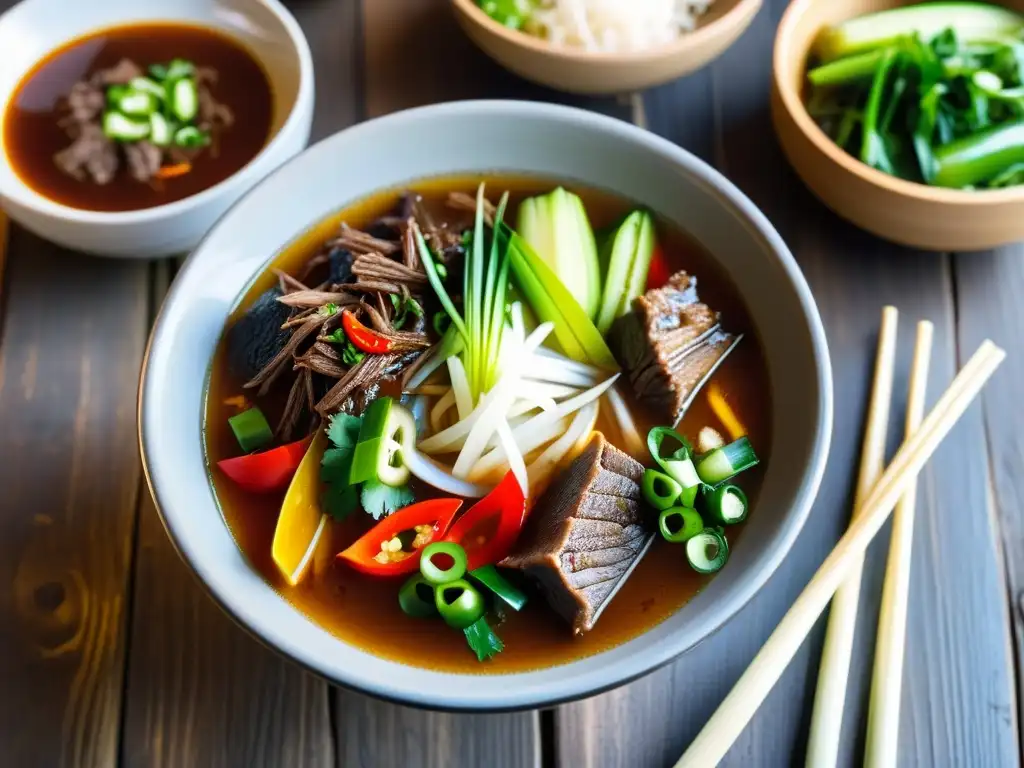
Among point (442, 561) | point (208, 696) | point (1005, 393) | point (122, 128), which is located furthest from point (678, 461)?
point (122, 128)

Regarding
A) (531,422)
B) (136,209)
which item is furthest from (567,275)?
(136,209)

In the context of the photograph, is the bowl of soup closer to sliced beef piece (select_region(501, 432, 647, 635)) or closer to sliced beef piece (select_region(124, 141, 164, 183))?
sliced beef piece (select_region(501, 432, 647, 635))

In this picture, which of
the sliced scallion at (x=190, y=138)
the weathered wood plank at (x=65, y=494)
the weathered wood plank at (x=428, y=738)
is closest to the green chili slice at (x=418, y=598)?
the weathered wood plank at (x=428, y=738)

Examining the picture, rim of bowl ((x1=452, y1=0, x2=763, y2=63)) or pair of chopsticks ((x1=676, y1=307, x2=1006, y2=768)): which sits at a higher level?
rim of bowl ((x1=452, y1=0, x2=763, y2=63))

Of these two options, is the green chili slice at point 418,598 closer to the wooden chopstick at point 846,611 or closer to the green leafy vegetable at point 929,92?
the wooden chopstick at point 846,611

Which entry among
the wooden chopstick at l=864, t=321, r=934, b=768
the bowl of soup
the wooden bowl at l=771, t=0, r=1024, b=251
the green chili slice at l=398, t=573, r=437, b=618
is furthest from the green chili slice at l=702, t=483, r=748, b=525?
the wooden bowl at l=771, t=0, r=1024, b=251

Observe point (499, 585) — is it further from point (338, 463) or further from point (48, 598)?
point (48, 598)
